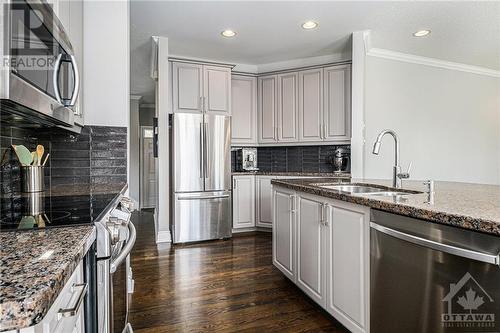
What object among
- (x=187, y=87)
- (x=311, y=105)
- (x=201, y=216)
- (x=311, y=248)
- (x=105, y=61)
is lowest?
(x=201, y=216)

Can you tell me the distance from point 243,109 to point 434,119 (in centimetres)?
287

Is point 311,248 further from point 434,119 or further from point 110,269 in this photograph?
point 434,119

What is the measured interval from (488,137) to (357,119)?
286 centimetres

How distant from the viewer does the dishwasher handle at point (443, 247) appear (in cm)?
93

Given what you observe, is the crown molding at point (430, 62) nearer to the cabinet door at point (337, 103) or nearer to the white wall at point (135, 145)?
the cabinet door at point (337, 103)

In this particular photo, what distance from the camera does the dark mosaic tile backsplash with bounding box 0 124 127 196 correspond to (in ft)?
6.45

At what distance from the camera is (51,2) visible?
4.25ft

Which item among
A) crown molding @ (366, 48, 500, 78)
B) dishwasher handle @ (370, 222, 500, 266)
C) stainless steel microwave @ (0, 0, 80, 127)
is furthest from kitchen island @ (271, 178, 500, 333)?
crown molding @ (366, 48, 500, 78)

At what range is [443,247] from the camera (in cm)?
107

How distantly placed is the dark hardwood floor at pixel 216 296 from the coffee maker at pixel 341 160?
67.0 inches

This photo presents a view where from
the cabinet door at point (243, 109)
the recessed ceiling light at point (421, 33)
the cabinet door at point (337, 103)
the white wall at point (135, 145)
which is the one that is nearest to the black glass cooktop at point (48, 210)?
the cabinet door at point (243, 109)

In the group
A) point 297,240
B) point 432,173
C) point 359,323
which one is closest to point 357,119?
point 432,173

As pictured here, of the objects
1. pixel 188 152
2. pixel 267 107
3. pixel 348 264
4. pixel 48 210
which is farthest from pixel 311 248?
pixel 267 107

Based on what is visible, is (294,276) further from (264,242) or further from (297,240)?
(264,242)
